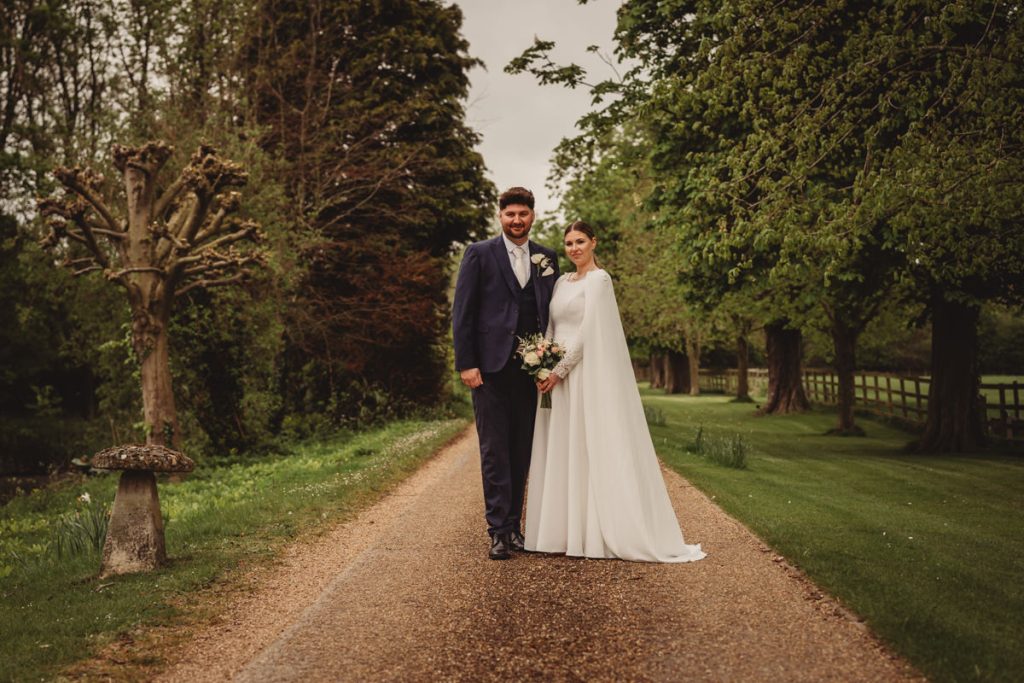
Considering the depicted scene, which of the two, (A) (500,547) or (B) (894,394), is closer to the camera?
(A) (500,547)

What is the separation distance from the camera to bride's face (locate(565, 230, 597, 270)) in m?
6.13

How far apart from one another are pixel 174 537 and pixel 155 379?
6738 mm

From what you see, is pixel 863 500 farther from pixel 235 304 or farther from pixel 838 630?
pixel 235 304

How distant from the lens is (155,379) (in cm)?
1339

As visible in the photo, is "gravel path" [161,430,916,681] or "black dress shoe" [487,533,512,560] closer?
"gravel path" [161,430,916,681]

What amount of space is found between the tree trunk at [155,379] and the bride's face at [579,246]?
9.58 meters

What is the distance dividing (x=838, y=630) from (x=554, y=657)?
5.26 feet

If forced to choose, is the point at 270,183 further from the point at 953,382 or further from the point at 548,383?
the point at 953,382

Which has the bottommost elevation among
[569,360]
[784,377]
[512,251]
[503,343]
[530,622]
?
[530,622]

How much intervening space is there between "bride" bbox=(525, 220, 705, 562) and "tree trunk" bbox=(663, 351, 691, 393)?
43.2m

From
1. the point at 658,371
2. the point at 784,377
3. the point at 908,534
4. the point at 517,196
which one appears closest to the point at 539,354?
the point at 517,196

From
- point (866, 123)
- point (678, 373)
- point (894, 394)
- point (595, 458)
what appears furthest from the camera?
point (678, 373)

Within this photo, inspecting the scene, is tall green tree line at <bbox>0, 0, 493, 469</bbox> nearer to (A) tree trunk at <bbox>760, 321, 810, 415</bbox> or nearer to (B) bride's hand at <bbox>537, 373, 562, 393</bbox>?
(B) bride's hand at <bbox>537, 373, 562, 393</bbox>

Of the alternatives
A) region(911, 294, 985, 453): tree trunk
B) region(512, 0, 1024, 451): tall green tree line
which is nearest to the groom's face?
region(512, 0, 1024, 451): tall green tree line
